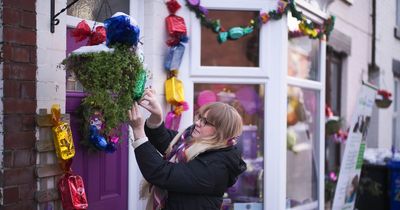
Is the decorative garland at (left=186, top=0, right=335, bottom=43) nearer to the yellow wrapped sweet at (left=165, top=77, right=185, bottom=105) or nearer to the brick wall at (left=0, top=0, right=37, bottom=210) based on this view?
the yellow wrapped sweet at (left=165, top=77, right=185, bottom=105)

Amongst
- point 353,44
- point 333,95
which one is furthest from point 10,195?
point 353,44

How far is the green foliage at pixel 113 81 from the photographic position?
7.75 feet

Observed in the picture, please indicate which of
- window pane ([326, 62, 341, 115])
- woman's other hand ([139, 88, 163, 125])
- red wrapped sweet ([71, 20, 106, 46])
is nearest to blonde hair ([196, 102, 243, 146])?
woman's other hand ([139, 88, 163, 125])

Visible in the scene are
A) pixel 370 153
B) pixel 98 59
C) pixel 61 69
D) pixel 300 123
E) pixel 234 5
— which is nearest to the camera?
pixel 98 59

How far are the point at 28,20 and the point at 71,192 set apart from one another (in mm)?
1006

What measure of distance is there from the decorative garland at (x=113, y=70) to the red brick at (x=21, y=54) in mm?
272

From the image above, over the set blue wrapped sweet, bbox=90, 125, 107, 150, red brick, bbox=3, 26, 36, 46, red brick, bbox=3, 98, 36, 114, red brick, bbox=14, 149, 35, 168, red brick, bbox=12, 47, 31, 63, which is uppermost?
red brick, bbox=3, 26, 36, 46

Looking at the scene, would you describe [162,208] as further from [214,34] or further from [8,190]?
[214,34]

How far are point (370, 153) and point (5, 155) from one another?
19.3 ft

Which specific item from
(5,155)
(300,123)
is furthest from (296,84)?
(5,155)

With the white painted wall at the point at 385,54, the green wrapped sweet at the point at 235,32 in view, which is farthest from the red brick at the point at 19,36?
the white painted wall at the point at 385,54

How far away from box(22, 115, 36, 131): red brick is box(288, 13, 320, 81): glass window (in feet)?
9.96

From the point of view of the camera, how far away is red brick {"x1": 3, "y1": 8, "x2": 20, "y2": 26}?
2.53 metres

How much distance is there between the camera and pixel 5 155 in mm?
2529
